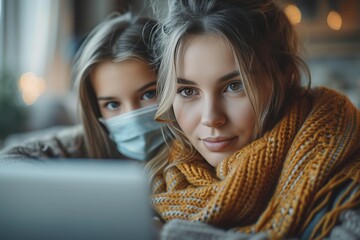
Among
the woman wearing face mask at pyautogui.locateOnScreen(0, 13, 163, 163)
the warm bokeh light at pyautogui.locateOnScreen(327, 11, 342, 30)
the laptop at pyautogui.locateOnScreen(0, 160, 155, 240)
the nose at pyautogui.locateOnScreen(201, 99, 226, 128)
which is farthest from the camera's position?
the warm bokeh light at pyautogui.locateOnScreen(327, 11, 342, 30)

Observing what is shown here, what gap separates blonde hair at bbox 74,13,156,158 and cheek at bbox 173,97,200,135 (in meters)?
0.22

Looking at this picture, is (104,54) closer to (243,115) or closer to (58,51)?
(243,115)

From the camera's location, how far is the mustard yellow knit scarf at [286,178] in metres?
0.68

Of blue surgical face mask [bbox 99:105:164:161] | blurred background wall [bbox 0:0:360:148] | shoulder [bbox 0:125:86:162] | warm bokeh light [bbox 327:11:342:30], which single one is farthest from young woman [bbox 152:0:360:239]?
warm bokeh light [bbox 327:11:342:30]

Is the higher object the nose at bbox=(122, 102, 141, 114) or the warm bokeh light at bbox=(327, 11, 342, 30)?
the warm bokeh light at bbox=(327, 11, 342, 30)

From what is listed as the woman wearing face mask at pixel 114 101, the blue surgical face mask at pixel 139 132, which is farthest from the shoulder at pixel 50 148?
the blue surgical face mask at pixel 139 132

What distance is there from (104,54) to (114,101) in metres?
0.13

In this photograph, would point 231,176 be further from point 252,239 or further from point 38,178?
point 38,178

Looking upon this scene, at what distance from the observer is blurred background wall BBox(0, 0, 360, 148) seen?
284 cm

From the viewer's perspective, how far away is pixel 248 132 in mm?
861

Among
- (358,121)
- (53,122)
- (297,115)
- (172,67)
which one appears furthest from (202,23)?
(53,122)

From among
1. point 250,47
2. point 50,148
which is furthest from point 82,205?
point 50,148

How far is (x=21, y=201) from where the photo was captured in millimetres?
522

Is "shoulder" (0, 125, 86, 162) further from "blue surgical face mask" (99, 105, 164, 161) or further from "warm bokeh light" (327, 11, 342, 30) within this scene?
"warm bokeh light" (327, 11, 342, 30)
